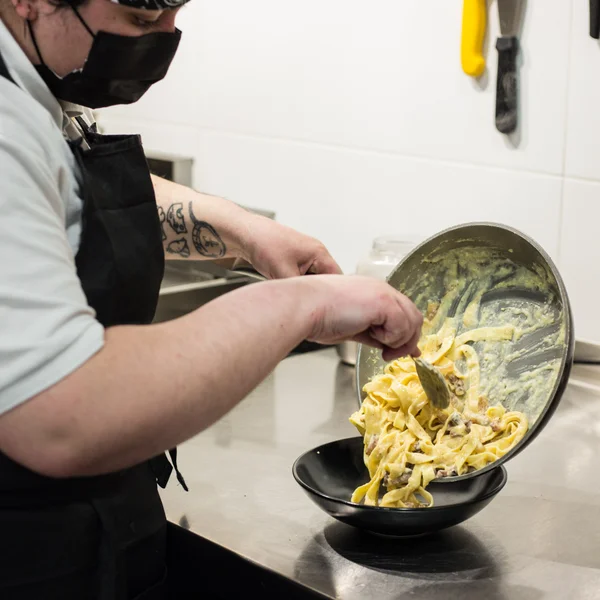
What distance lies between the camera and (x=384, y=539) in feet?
3.71

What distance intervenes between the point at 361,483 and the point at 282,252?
0.31m

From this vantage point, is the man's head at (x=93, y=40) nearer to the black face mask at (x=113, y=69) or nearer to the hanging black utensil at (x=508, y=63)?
the black face mask at (x=113, y=69)

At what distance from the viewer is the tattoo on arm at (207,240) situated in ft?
4.29

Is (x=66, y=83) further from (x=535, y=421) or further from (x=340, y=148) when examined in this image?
(x=340, y=148)

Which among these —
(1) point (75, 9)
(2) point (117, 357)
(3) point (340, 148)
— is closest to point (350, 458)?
(2) point (117, 357)

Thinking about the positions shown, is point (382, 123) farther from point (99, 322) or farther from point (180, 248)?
point (99, 322)

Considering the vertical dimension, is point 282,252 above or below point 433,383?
above

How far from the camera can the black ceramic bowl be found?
1053 millimetres

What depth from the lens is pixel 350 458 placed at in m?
1.22

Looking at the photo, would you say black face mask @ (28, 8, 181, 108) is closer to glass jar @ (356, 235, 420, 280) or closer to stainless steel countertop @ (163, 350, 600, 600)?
stainless steel countertop @ (163, 350, 600, 600)

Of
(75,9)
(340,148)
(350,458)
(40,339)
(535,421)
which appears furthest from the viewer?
(340,148)

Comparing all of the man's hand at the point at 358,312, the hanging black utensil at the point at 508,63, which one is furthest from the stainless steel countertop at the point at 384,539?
the hanging black utensil at the point at 508,63

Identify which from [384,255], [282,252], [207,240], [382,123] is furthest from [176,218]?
[382,123]

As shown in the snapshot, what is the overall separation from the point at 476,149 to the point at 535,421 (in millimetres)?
709
